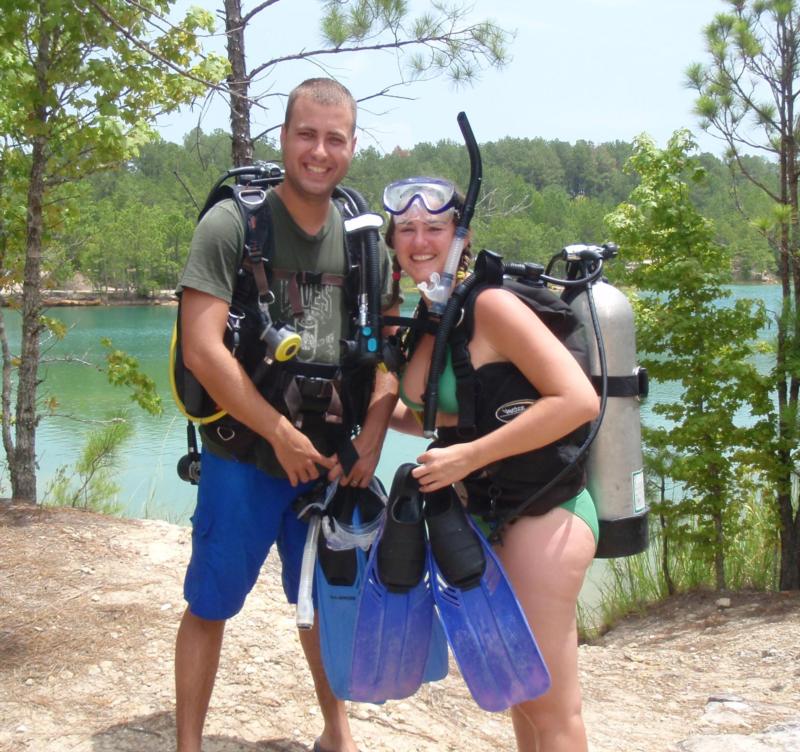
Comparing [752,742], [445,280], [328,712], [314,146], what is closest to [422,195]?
[445,280]

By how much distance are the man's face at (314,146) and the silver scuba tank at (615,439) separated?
0.76 metres

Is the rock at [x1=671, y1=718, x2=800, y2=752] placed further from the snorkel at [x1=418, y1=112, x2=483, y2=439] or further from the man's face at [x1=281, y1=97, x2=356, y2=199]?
the man's face at [x1=281, y1=97, x2=356, y2=199]

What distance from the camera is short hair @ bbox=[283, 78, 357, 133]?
2451mm

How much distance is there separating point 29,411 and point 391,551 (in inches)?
170

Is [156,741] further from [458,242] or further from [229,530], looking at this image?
[458,242]

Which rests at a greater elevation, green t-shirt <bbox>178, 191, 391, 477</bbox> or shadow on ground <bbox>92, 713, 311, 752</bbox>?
green t-shirt <bbox>178, 191, 391, 477</bbox>

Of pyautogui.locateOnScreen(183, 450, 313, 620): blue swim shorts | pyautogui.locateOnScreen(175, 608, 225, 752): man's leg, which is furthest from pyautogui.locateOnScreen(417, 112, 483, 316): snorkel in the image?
pyautogui.locateOnScreen(175, 608, 225, 752): man's leg

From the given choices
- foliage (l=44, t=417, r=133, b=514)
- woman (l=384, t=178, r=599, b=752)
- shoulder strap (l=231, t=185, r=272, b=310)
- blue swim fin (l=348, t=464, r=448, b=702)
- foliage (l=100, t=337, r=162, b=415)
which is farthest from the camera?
foliage (l=44, t=417, r=133, b=514)

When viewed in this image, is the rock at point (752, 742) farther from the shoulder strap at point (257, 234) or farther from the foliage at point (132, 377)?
the foliage at point (132, 377)

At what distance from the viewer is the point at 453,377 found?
2.17m

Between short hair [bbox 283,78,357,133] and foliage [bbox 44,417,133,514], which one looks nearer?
short hair [bbox 283,78,357,133]

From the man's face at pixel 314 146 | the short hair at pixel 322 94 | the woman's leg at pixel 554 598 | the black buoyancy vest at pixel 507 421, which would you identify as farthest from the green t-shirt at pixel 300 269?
the woman's leg at pixel 554 598

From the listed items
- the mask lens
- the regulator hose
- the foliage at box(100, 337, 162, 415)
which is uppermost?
the mask lens

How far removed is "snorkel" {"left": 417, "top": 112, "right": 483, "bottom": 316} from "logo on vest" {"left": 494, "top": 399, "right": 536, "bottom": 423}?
28 centimetres
